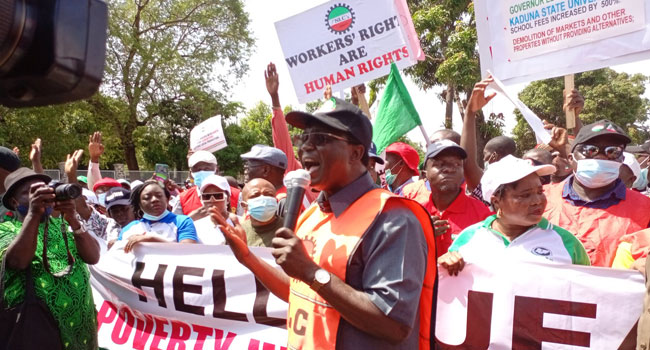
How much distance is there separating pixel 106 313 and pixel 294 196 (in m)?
3.43

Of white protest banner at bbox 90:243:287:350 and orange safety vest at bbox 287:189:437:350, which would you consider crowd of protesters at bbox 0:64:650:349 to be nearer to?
orange safety vest at bbox 287:189:437:350

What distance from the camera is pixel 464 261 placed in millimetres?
3037

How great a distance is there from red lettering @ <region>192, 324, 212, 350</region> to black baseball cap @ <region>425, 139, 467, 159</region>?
79.9 inches

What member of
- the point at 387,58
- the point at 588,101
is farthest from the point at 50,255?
the point at 588,101

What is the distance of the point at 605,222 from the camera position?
3.38 metres

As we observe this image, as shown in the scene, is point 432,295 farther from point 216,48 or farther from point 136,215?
point 216,48

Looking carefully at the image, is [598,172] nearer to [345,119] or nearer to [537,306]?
[537,306]

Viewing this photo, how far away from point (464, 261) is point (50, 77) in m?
2.36

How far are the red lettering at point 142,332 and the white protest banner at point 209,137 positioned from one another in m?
3.87

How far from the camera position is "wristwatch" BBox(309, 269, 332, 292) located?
6.20 ft

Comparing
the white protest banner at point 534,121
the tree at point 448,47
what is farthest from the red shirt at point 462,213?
the tree at point 448,47

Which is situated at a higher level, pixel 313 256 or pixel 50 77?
pixel 50 77

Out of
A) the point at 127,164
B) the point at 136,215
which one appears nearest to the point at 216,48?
the point at 127,164

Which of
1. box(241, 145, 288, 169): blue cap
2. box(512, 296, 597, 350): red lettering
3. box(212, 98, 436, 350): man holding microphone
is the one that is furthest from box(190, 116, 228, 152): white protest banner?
box(212, 98, 436, 350): man holding microphone
